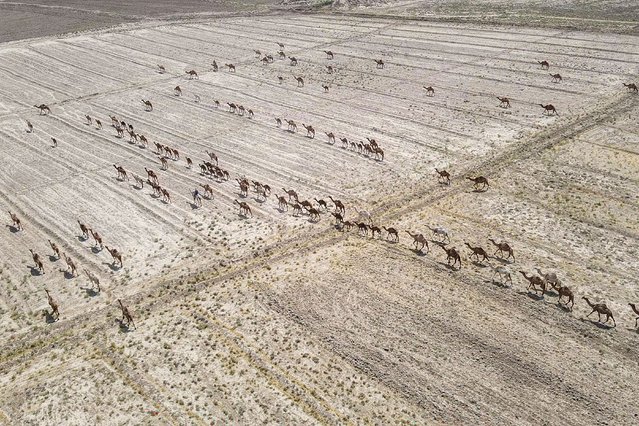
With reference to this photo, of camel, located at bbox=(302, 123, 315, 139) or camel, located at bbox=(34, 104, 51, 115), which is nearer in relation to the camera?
camel, located at bbox=(302, 123, 315, 139)

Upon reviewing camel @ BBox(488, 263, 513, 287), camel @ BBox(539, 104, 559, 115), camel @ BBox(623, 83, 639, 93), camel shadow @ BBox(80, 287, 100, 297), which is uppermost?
camel @ BBox(623, 83, 639, 93)

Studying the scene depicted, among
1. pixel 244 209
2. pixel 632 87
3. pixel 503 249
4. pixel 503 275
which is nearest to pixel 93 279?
pixel 244 209

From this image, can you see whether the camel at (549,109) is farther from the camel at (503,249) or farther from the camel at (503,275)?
the camel at (503,275)

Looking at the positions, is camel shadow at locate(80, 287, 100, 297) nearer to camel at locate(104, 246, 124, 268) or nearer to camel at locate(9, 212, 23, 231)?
camel at locate(104, 246, 124, 268)

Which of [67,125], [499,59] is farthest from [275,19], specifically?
[67,125]

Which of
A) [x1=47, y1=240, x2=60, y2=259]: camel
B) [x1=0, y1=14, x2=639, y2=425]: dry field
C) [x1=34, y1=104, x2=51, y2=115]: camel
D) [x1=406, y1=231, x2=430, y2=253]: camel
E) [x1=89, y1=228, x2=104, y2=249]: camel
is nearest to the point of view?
[x1=0, y1=14, x2=639, y2=425]: dry field

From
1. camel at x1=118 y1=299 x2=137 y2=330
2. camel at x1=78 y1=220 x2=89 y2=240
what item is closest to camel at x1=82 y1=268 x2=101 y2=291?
camel at x1=118 y1=299 x2=137 y2=330

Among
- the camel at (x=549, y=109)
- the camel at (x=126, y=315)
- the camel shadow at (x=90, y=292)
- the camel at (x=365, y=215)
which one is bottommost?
the camel shadow at (x=90, y=292)

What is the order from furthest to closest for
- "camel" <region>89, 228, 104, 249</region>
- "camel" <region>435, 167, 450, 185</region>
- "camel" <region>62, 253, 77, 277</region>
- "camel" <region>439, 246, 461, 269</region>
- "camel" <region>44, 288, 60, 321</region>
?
"camel" <region>435, 167, 450, 185</region>
"camel" <region>89, 228, 104, 249</region>
"camel" <region>62, 253, 77, 277</region>
"camel" <region>439, 246, 461, 269</region>
"camel" <region>44, 288, 60, 321</region>

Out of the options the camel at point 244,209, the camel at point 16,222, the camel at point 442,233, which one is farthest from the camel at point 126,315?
the camel at point 442,233
